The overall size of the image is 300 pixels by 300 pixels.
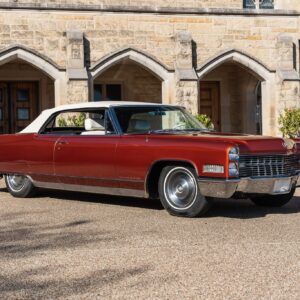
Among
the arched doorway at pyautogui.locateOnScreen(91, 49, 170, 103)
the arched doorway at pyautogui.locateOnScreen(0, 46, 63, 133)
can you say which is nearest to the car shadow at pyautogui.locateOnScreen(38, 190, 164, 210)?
the arched doorway at pyautogui.locateOnScreen(0, 46, 63, 133)

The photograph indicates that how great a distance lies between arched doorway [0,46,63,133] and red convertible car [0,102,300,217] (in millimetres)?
9836

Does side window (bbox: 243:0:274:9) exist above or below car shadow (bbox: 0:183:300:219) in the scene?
above

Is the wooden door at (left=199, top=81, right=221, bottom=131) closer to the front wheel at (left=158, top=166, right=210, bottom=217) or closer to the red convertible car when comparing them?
the red convertible car

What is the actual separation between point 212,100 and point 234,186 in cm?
1390

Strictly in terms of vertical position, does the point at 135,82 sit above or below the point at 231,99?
above

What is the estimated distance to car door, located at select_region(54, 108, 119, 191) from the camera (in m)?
7.64

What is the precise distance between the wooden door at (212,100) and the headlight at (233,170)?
13680 mm

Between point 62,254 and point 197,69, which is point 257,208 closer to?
point 62,254

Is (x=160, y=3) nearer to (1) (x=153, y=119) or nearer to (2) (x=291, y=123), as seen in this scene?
(2) (x=291, y=123)

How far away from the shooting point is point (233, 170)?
666 cm

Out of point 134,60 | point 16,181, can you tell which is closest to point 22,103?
point 134,60

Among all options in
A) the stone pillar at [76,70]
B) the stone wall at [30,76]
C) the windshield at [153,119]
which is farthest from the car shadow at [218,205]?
the stone wall at [30,76]

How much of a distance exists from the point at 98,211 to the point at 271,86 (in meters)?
11.0

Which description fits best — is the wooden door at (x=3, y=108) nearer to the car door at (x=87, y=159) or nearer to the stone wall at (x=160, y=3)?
the stone wall at (x=160, y=3)
